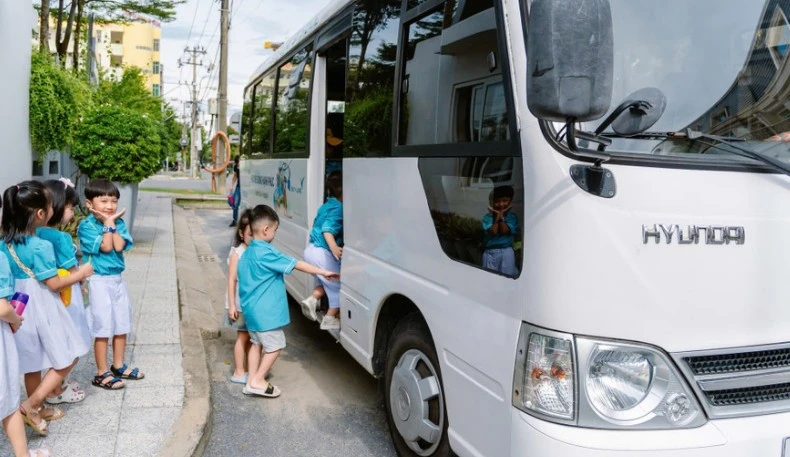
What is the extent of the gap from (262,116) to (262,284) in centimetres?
432

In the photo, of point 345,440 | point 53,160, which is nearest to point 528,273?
point 345,440

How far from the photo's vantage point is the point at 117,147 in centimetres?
1005

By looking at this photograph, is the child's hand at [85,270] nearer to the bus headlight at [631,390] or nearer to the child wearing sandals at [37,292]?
the child wearing sandals at [37,292]

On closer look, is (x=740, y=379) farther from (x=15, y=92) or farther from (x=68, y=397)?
(x=15, y=92)

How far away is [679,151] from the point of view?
2.55 meters

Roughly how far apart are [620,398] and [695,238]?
2.06ft

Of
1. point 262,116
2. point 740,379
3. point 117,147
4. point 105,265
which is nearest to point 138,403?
Answer: point 105,265

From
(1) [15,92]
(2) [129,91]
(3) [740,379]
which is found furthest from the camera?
(2) [129,91]

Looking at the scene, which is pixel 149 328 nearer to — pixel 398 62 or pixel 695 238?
pixel 398 62

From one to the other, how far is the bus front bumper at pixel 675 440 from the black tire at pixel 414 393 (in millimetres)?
1002

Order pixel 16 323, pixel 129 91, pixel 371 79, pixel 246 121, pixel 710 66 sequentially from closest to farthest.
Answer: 1. pixel 710 66
2. pixel 16 323
3. pixel 371 79
4. pixel 246 121
5. pixel 129 91

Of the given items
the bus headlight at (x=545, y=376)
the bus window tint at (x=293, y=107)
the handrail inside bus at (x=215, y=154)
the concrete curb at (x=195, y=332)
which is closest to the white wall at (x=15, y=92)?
the concrete curb at (x=195, y=332)

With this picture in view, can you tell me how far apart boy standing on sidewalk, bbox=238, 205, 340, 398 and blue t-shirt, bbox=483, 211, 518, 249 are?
7.25ft

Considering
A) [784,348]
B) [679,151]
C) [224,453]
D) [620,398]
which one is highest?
[679,151]
